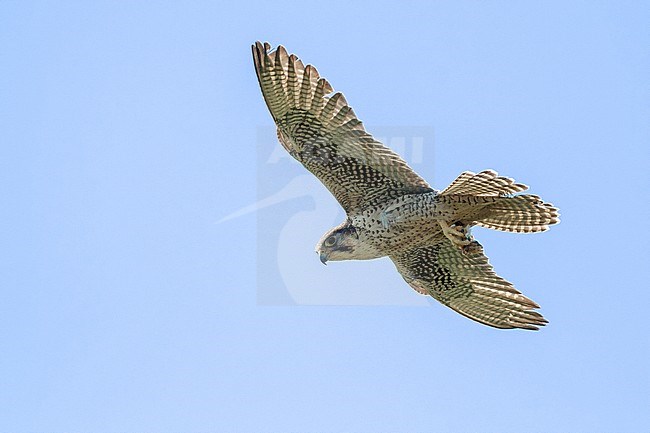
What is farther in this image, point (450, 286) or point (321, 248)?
point (450, 286)

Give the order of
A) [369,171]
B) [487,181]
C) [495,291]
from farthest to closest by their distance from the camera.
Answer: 1. [495,291]
2. [369,171]
3. [487,181]

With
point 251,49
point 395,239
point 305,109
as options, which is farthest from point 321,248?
point 251,49

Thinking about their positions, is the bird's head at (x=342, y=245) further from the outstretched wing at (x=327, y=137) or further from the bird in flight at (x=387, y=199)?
the outstretched wing at (x=327, y=137)

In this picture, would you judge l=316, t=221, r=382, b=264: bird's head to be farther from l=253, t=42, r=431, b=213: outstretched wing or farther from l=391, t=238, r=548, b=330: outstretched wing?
l=391, t=238, r=548, b=330: outstretched wing

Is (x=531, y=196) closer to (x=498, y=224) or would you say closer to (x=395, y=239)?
(x=498, y=224)

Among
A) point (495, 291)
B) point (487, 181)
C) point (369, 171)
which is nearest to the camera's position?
point (487, 181)

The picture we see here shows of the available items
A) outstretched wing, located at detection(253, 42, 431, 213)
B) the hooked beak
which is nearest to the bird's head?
the hooked beak
